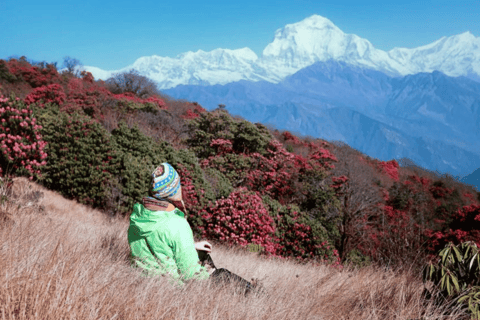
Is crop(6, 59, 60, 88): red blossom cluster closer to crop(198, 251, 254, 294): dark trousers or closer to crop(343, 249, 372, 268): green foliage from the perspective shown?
crop(343, 249, 372, 268): green foliage

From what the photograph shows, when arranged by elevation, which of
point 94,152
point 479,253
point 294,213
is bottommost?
point 294,213

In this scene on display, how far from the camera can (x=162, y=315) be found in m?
1.97

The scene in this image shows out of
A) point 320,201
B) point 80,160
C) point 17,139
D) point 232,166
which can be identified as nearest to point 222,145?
point 232,166

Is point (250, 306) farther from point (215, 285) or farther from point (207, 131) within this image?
point (207, 131)

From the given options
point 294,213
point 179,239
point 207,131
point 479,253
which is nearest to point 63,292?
point 179,239

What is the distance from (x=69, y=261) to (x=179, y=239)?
0.85m

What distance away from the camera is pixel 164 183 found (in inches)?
107

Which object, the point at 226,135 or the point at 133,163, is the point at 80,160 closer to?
the point at 133,163

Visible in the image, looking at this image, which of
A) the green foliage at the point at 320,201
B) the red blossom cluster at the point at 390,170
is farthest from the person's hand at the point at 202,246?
the red blossom cluster at the point at 390,170

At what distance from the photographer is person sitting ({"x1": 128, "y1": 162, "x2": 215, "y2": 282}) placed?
2.62 meters

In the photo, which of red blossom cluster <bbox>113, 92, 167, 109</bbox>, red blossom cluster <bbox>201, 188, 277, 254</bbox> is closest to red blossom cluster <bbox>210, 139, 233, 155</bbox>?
red blossom cluster <bbox>201, 188, 277, 254</bbox>

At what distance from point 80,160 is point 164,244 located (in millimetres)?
9064

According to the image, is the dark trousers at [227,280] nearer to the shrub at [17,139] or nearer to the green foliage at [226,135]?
the shrub at [17,139]

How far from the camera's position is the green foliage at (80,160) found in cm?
1023
